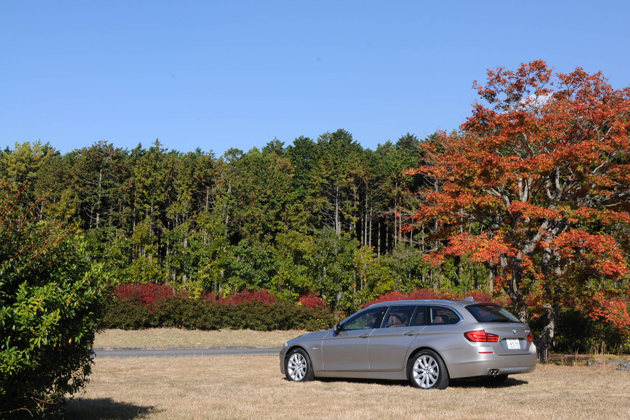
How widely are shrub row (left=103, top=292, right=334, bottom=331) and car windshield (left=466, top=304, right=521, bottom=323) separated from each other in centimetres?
2996

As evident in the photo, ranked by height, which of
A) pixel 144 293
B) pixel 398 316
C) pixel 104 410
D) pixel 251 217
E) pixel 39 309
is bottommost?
pixel 104 410

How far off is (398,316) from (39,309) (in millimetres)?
6929

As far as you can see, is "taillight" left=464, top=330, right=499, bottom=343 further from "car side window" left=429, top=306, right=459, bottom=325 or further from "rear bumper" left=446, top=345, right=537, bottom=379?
"car side window" left=429, top=306, right=459, bottom=325

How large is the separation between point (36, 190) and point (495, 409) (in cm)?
6071

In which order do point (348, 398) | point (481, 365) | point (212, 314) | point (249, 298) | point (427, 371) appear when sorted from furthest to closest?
point (249, 298) → point (212, 314) → point (427, 371) → point (481, 365) → point (348, 398)

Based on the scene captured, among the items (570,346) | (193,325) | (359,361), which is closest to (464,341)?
(359,361)

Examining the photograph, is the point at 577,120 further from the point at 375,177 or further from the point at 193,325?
the point at 375,177

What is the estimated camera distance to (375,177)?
7325 cm

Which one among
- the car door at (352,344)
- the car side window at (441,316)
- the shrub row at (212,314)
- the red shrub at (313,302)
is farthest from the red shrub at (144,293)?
the car side window at (441,316)

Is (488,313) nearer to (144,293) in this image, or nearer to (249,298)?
(144,293)

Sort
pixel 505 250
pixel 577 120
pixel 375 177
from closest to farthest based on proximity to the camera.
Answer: pixel 505 250, pixel 577 120, pixel 375 177

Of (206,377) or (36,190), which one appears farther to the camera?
(36,190)

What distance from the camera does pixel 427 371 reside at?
10.7 m

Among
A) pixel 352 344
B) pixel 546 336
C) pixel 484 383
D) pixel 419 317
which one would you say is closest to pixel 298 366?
pixel 352 344
